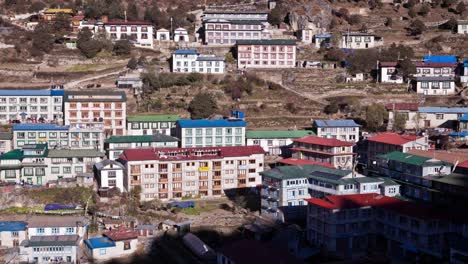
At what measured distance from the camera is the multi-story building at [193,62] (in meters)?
38.8

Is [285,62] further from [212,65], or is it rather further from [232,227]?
[232,227]

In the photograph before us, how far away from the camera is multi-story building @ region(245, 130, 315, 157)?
31.8 m

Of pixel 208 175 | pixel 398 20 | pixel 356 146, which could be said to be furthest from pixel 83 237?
pixel 398 20

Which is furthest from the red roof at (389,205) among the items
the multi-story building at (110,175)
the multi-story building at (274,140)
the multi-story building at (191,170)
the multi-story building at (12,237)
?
the multi-story building at (12,237)

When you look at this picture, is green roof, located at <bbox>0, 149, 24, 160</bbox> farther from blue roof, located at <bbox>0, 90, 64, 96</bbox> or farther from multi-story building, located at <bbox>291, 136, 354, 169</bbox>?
multi-story building, located at <bbox>291, 136, 354, 169</bbox>

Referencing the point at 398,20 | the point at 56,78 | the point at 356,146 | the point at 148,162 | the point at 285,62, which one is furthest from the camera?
the point at 398,20

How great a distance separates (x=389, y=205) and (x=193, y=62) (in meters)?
19.8

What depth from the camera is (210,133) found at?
30.8m

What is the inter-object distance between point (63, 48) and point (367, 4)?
25.5m

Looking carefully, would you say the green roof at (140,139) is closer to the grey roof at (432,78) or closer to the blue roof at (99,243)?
the blue roof at (99,243)

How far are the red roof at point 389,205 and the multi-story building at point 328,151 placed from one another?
606 cm

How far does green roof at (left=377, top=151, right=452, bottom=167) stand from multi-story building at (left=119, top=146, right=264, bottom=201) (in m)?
5.57

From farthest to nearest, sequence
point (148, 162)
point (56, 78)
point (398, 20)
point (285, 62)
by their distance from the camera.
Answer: point (398, 20)
point (285, 62)
point (56, 78)
point (148, 162)

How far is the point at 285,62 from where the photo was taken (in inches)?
1607
